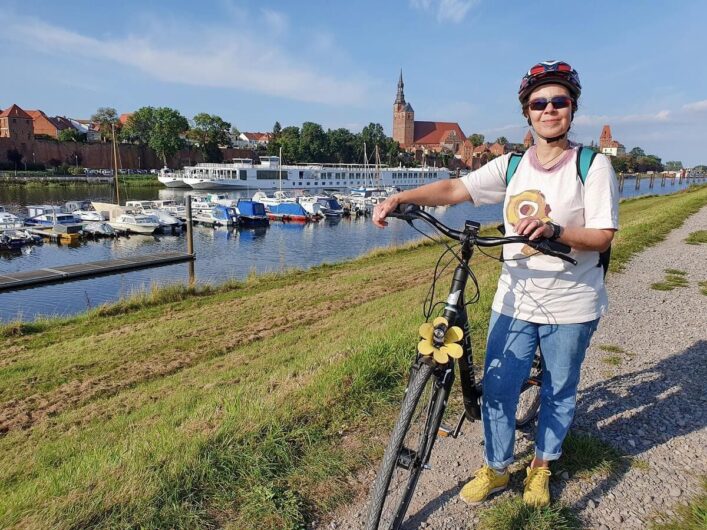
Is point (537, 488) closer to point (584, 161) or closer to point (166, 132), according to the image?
point (584, 161)

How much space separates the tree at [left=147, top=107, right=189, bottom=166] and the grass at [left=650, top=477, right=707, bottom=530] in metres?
113

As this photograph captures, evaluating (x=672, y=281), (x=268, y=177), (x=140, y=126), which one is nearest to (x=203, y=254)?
(x=672, y=281)

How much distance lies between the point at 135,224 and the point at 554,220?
3753cm

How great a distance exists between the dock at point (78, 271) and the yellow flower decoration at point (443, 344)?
2070cm

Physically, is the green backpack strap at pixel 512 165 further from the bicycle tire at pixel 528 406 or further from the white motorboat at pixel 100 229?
the white motorboat at pixel 100 229

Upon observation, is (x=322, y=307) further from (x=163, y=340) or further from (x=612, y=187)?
(x=612, y=187)

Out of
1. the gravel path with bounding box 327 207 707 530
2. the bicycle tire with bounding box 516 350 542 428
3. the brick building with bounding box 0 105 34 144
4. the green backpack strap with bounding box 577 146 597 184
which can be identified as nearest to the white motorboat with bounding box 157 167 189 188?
the brick building with bounding box 0 105 34 144

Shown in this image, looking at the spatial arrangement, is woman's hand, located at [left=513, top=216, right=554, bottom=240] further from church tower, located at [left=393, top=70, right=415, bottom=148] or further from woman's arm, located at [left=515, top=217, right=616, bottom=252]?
church tower, located at [left=393, top=70, right=415, bottom=148]

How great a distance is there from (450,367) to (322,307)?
9.53 m

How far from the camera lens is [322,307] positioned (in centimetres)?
1191

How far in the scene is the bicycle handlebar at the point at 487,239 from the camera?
2115 mm

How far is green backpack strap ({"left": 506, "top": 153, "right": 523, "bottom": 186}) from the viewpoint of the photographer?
8.52 feet

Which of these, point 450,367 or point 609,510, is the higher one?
point 450,367

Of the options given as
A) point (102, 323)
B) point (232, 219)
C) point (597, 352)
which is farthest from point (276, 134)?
point (597, 352)
